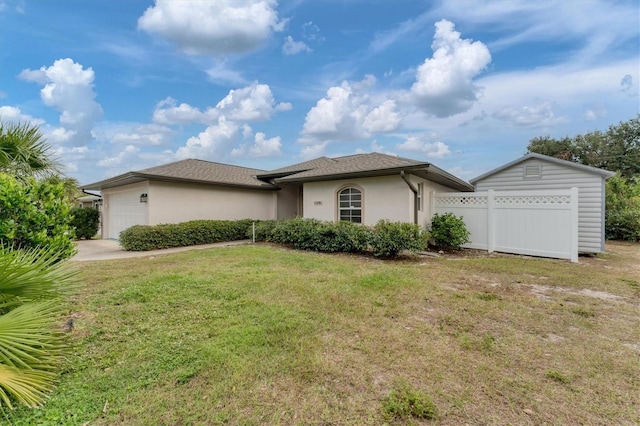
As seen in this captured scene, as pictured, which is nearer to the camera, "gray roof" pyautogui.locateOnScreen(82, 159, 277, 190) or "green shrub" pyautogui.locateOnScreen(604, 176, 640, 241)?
"gray roof" pyautogui.locateOnScreen(82, 159, 277, 190)

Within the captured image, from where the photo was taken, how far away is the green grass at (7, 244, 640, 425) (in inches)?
90.4

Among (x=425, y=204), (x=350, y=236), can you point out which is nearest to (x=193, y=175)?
(x=350, y=236)

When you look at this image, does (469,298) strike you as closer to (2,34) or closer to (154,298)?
(154,298)

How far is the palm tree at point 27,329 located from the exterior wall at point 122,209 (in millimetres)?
10332

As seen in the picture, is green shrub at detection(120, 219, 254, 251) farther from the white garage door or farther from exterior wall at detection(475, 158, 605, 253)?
exterior wall at detection(475, 158, 605, 253)

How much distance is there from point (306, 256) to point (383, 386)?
20.9 feet

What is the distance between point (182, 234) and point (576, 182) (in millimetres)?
14477

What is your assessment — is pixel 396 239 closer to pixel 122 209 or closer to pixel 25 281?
pixel 25 281

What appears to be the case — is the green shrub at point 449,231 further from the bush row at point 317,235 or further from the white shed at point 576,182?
the white shed at point 576,182

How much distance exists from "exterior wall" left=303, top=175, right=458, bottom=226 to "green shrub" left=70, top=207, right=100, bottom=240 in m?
12.2

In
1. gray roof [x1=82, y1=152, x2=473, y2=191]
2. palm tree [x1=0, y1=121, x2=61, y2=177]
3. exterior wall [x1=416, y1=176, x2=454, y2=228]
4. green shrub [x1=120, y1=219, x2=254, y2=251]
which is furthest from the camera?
green shrub [x1=120, y1=219, x2=254, y2=251]

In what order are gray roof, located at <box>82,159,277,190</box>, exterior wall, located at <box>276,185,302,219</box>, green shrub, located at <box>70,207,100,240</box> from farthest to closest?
exterior wall, located at <box>276,185,302,219</box>, green shrub, located at <box>70,207,100,240</box>, gray roof, located at <box>82,159,277,190</box>

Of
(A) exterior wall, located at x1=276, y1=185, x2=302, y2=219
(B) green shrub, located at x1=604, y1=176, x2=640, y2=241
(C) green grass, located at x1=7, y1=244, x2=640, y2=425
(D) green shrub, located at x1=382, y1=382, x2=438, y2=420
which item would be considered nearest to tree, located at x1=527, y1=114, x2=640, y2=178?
(B) green shrub, located at x1=604, y1=176, x2=640, y2=241

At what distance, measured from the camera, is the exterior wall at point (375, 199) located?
10.0m
